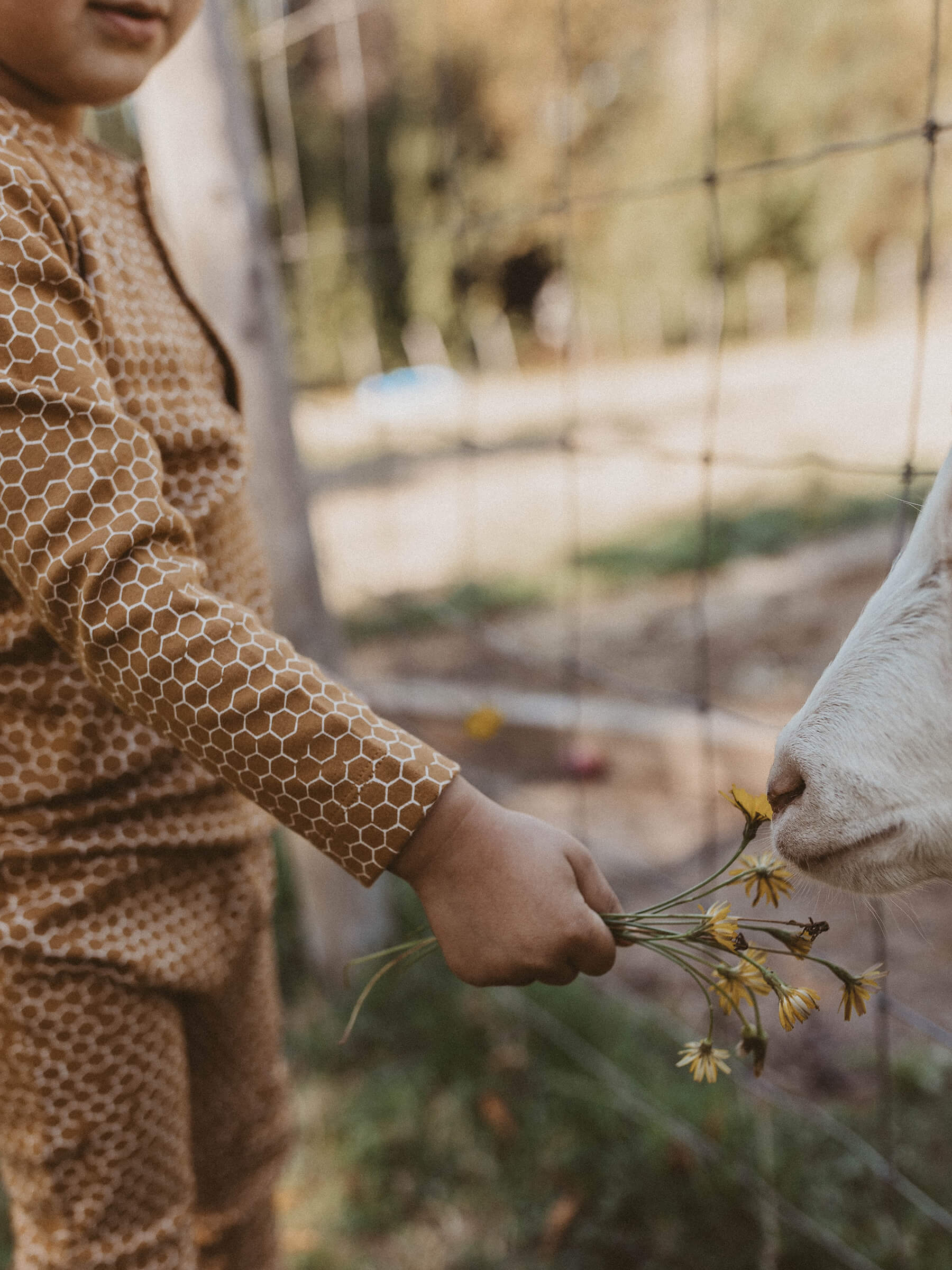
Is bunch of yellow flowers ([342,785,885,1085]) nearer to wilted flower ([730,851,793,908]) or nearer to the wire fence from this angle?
wilted flower ([730,851,793,908])

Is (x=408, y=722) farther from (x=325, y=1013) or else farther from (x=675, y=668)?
(x=675, y=668)

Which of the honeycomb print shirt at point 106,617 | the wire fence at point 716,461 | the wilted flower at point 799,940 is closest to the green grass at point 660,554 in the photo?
the wire fence at point 716,461

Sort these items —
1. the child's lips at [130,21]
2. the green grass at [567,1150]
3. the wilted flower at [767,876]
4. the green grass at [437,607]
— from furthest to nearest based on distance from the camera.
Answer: the green grass at [437,607], the green grass at [567,1150], the child's lips at [130,21], the wilted flower at [767,876]

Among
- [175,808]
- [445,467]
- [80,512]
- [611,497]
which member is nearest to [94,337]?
[80,512]

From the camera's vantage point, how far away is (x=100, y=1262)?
4.23ft

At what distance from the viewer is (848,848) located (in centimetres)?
101

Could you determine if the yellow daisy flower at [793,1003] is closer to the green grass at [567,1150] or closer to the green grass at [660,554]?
the green grass at [567,1150]

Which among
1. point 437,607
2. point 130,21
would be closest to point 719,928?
point 130,21

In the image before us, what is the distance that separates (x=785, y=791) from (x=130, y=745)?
0.73 metres

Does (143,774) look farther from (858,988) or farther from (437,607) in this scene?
(437,607)

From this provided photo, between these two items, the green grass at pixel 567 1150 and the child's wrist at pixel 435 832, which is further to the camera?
the green grass at pixel 567 1150

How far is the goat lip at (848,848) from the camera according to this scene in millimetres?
996

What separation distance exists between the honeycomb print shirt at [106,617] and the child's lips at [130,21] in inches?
5.6

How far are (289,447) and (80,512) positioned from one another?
165cm
